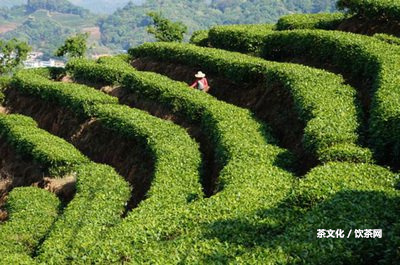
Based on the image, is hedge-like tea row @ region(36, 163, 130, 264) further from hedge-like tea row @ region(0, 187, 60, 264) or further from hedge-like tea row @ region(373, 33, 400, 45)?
hedge-like tea row @ region(373, 33, 400, 45)

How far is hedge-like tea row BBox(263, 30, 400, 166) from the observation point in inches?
637

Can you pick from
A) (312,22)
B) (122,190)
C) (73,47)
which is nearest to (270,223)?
(122,190)

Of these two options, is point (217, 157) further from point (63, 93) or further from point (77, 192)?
point (63, 93)

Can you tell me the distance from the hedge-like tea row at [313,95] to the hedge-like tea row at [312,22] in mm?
7116

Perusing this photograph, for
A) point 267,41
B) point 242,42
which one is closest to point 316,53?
point 267,41

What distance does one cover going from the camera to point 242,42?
34.0 metres

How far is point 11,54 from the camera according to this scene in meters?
70.3

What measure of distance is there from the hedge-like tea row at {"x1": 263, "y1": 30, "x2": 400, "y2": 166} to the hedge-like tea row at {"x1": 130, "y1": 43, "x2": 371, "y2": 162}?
0.81 meters

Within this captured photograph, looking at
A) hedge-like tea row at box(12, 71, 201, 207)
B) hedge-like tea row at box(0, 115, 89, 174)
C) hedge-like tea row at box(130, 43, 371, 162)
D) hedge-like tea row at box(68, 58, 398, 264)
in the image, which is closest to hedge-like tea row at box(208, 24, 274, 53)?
hedge-like tea row at box(130, 43, 371, 162)

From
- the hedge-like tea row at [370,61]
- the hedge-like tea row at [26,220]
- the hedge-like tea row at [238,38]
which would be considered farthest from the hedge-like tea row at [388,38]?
the hedge-like tea row at [26,220]

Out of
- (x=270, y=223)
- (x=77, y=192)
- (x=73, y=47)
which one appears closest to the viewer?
(x=270, y=223)

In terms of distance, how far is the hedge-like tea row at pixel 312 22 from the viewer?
1307 inches

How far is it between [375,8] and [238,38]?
9949 mm

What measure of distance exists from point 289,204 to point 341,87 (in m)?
10.1
